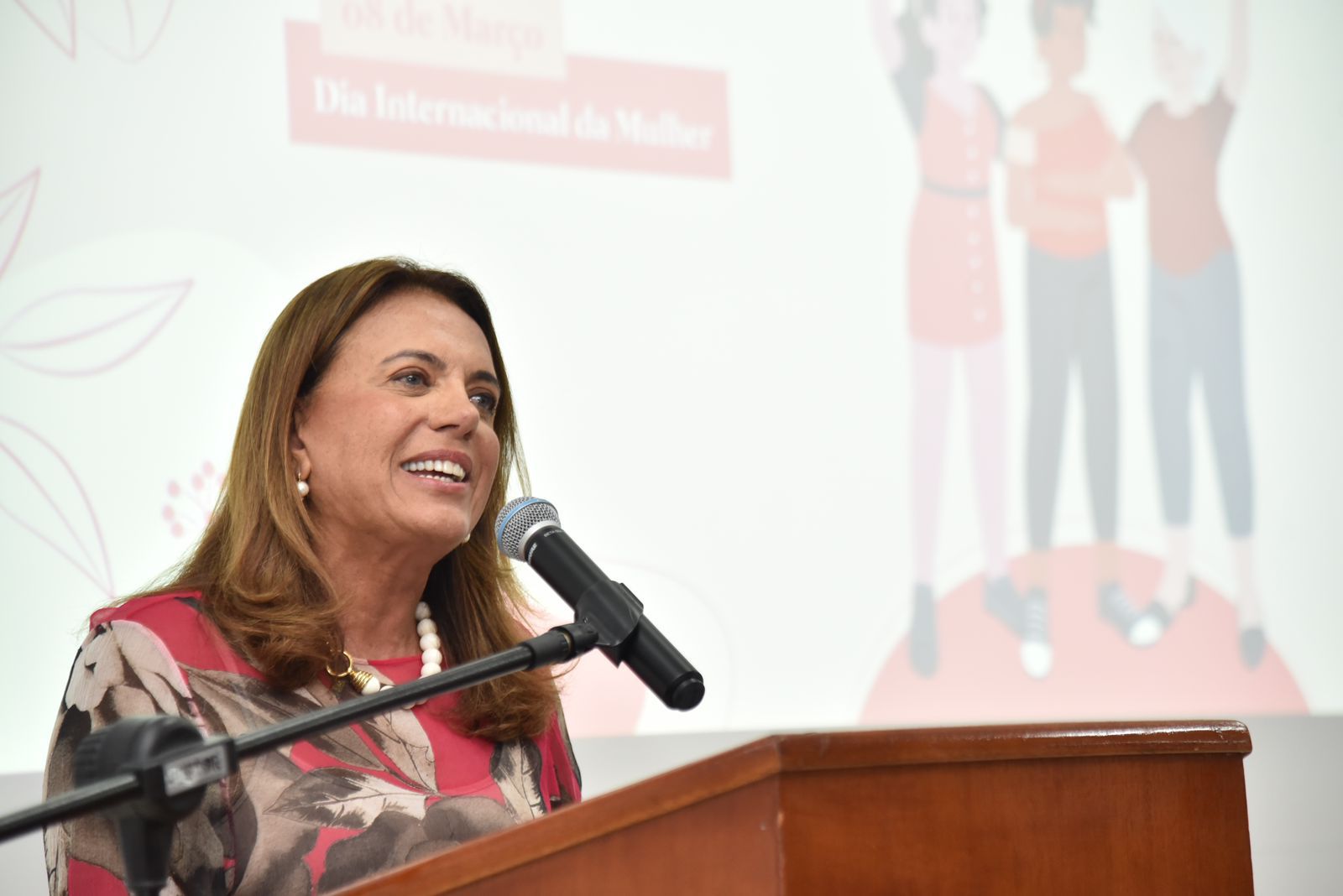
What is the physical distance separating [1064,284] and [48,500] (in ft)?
6.95

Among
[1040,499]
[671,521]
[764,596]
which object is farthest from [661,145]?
[1040,499]

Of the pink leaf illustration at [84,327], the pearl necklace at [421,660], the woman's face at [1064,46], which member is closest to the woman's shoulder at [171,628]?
the pearl necklace at [421,660]

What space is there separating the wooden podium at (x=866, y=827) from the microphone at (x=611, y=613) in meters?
0.18

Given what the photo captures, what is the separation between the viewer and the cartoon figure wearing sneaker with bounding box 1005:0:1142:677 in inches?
115

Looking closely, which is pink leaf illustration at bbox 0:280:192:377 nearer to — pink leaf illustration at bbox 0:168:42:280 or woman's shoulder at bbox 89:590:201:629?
pink leaf illustration at bbox 0:168:42:280

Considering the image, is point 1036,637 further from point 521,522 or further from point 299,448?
point 521,522

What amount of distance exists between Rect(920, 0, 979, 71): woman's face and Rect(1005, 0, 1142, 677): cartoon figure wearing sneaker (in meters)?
0.18

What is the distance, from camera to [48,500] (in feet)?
6.99

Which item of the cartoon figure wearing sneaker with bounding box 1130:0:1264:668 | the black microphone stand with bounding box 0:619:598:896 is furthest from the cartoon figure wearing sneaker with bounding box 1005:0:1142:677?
the black microphone stand with bounding box 0:619:598:896

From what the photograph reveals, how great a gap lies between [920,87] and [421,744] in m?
1.90

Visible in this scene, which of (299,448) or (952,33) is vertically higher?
(952,33)

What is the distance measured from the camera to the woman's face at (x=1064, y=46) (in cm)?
305

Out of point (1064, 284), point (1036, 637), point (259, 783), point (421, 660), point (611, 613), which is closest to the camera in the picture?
point (611, 613)

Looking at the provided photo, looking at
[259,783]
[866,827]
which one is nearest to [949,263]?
[259,783]
